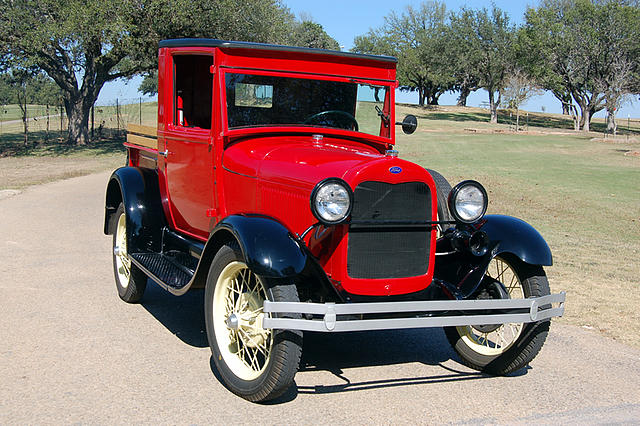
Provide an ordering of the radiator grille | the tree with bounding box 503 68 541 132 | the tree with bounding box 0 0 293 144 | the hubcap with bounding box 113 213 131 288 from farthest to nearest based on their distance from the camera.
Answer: the tree with bounding box 503 68 541 132, the tree with bounding box 0 0 293 144, the hubcap with bounding box 113 213 131 288, the radiator grille

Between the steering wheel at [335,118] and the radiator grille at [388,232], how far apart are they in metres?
1.34

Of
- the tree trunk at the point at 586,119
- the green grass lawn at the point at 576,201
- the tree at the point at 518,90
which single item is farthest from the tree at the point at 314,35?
the green grass lawn at the point at 576,201

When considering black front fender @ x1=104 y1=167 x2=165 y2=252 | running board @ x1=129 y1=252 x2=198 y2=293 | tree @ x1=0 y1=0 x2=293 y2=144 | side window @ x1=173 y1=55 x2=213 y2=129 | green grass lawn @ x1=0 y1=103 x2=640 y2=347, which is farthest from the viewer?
tree @ x1=0 y1=0 x2=293 y2=144

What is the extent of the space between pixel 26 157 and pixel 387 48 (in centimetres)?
5220

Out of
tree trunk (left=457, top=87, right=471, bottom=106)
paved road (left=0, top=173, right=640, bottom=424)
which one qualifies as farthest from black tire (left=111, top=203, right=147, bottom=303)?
tree trunk (left=457, top=87, right=471, bottom=106)

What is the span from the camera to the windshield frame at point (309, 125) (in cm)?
499

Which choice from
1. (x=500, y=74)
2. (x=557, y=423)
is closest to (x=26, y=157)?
(x=557, y=423)

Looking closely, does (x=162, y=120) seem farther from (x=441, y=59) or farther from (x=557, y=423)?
(x=441, y=59)

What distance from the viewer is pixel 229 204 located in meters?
5.00

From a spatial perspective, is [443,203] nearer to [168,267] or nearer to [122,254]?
[168,267]

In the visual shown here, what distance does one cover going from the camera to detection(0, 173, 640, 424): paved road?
3.85 meters

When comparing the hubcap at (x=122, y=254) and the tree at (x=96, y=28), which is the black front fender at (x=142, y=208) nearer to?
the hubcap at (x=122, y=254)

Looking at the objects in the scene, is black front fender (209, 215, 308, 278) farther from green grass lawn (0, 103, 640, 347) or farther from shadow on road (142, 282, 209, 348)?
green grass lawn (0, 103, 640, 347)

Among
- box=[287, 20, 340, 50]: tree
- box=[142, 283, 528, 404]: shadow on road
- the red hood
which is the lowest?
box=[142, 283, 528, 404]: shadow on road
